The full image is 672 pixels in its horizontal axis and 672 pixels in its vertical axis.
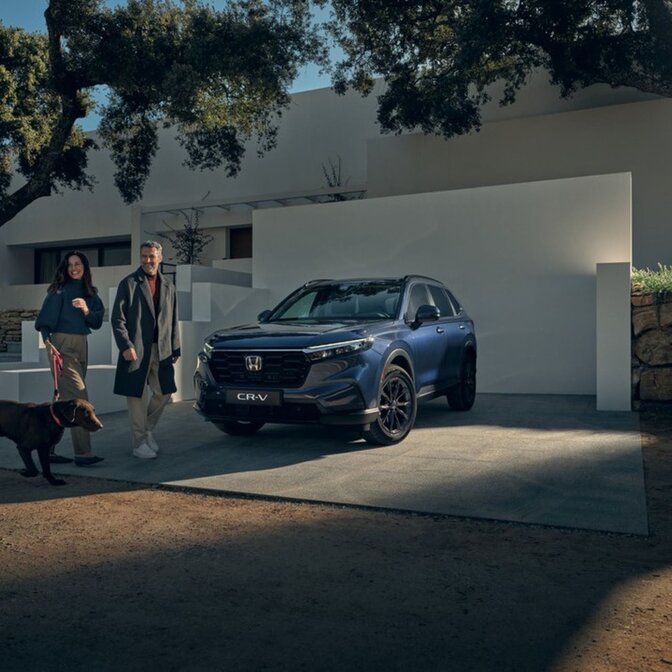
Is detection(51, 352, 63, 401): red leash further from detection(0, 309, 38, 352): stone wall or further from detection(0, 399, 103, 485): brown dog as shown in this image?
detection(0, 309, 38, 352): stone wall

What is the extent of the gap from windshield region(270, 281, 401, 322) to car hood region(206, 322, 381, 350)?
53 centimetres

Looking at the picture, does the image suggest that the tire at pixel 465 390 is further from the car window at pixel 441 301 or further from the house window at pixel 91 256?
the house window at pixel 91 256

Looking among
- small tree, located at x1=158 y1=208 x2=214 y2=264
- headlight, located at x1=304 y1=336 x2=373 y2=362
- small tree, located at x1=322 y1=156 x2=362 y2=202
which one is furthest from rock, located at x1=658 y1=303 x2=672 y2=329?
small tree, located at x1=158 y1=208 x2=214 y2=264

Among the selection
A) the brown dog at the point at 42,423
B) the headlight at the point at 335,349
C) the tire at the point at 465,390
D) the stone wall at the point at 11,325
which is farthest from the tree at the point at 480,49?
the stone wall at the point at 11,325

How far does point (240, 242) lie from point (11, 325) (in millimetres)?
9596

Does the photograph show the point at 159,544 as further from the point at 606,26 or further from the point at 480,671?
the point at 606,26

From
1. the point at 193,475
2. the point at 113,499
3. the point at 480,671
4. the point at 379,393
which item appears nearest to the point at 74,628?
the point at 480,671

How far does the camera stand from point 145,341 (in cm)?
681

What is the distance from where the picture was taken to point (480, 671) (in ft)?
9.01

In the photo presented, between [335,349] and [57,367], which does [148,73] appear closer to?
[57,367]

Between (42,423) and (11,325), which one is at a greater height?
(11,325)

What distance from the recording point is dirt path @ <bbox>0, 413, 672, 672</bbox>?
2887 mm

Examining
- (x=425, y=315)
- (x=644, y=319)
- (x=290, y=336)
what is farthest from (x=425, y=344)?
(x=644, y=319)

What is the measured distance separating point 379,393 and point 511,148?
12236 mm
